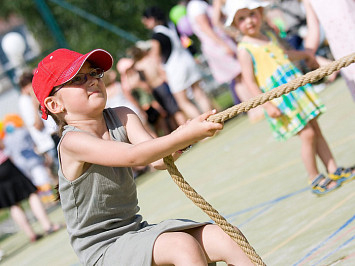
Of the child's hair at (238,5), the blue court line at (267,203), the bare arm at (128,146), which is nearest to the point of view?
the bare arm at (128,146)

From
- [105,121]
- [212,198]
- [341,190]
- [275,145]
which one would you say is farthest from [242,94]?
[105,121]

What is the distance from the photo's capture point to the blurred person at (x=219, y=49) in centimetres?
1080

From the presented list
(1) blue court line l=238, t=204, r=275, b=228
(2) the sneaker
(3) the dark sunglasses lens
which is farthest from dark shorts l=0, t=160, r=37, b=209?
(3) the dark sunglasses lens

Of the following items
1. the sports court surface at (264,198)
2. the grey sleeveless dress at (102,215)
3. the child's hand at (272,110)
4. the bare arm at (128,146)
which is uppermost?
the bare arm at (128,146)

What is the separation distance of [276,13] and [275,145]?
695cm

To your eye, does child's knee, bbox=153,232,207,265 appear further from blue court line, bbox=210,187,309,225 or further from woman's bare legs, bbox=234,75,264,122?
woman's bare legs, bbox=234,75,264,122

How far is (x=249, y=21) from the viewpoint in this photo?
19.7 ft

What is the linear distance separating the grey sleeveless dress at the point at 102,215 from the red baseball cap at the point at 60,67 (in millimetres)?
223

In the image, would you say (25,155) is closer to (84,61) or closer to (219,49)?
(219,49)

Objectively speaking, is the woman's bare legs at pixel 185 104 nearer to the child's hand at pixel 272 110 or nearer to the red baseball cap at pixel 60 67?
the child's hand at pixel 272 110

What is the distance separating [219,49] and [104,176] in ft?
25.8

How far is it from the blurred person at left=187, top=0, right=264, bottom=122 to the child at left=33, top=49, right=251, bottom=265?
7274mm

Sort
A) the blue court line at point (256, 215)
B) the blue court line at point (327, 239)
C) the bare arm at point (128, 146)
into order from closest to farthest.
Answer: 1. the bare arm at point (128, 146)
2. the blue court line at point (327, 239)
3. the blue court line at point (256, 215)

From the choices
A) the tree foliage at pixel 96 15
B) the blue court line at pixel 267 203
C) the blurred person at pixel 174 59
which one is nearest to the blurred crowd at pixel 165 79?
the blurred person at pixel 174 59
